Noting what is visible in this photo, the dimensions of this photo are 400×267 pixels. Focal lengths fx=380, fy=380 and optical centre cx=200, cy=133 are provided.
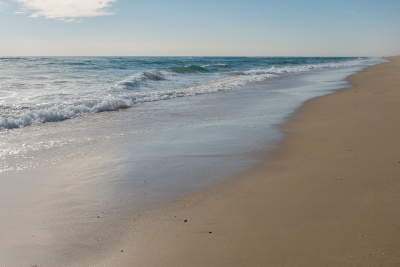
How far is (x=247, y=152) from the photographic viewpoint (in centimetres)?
539

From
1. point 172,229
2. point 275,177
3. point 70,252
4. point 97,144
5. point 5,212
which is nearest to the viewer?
point 70,252

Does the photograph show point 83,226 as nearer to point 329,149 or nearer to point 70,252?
point 70,252

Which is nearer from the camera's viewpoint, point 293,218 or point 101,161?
point 293,218

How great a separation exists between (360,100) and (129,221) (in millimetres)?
8498

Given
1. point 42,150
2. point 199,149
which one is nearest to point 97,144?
point 42,150

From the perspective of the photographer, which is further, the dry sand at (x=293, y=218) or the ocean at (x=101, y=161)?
the ocean at (x=101, y=161)

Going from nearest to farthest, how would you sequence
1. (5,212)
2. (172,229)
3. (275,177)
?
(172,229)
(5,212)
(275,177)

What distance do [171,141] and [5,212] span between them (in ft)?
9.88

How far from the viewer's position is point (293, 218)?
10.5ft

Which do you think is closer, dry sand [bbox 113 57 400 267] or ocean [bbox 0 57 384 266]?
dry sand [bbox 113 57 400 267]

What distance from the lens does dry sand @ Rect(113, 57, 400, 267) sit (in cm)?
265

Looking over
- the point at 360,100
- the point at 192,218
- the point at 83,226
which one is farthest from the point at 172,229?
the point at 360,100

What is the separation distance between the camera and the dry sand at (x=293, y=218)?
8.68 feet

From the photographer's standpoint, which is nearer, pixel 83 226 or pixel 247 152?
pixel 83 226
